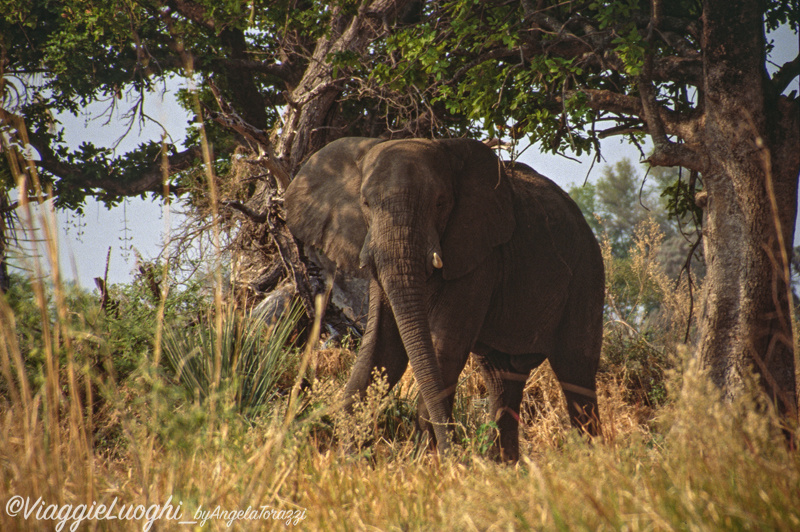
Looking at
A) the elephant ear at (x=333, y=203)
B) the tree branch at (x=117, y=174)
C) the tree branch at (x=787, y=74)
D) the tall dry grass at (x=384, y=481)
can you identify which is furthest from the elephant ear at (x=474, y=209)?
the tree branch at (x=117, y=174)

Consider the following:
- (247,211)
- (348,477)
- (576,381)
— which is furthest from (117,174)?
(348,477)

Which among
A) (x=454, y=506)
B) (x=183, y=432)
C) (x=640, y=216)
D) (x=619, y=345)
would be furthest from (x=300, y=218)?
(x=640, y=216)

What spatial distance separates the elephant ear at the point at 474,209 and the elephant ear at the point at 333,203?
0.68 metres

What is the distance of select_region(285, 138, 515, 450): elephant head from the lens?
4.43 meters

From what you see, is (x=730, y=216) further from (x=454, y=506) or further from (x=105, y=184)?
(x=105, y=184)

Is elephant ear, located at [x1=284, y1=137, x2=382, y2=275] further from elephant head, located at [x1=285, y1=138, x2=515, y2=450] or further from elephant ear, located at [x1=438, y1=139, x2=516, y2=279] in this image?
elephant ear, located at [x1=438, y1=139, x2=516, y2=279]

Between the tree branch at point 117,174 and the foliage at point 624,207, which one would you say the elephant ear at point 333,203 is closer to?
the tree branch at point 117,174

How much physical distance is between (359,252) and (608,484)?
2979 millimetres

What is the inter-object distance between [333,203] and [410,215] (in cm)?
92

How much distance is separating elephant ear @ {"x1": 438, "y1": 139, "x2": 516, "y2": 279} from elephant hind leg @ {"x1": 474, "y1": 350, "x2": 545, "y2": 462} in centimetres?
142

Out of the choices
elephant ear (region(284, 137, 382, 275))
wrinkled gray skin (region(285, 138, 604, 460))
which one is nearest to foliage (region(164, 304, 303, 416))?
elephant ear (region(284, 137, 382, 275))

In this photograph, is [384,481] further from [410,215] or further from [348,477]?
[410,215]

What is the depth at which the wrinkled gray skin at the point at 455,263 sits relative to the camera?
450cm

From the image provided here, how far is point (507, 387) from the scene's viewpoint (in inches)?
234
